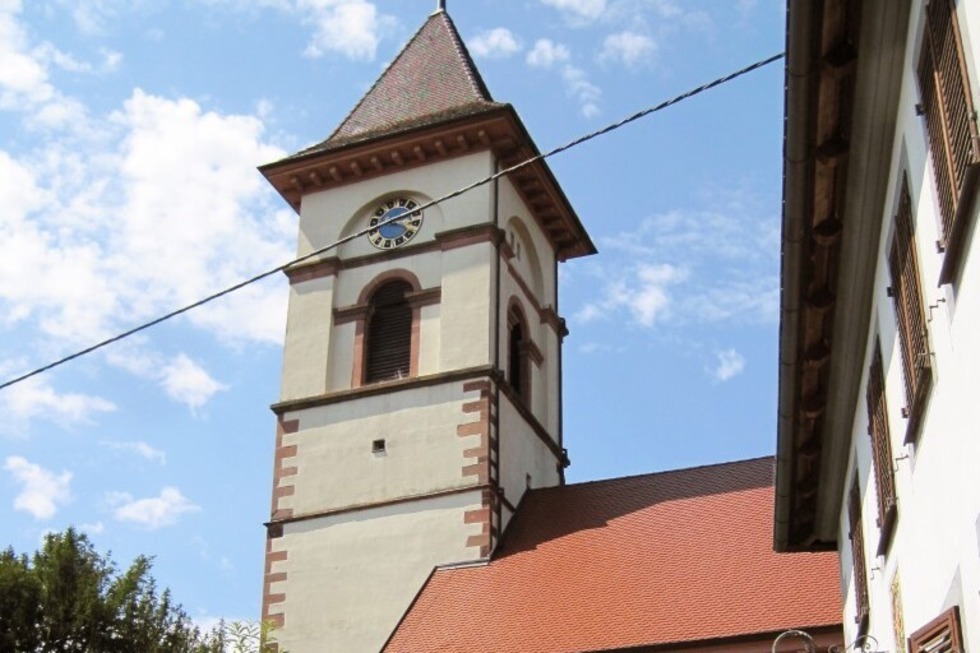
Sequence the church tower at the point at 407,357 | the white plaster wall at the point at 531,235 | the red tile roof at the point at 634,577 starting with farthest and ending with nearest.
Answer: the white plaster wall at the point at 531,235, the church tower at the point at 407,357, the red tile roof at the point at 634,577

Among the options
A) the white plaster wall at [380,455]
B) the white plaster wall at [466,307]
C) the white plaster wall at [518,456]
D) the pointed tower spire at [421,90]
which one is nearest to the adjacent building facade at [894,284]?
the white plaster wall at [380,455]

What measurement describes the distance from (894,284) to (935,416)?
1441 millimetres

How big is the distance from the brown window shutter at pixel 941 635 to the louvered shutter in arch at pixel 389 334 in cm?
1867

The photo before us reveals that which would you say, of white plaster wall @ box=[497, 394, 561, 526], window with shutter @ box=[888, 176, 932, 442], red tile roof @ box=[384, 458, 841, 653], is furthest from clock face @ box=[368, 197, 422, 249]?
window with shutter @ box=[888, 176, 932, 442]

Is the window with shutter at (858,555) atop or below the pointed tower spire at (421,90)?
below

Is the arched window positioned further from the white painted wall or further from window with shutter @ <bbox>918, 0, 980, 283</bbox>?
window with shutter @ <bbox>918, 0, 980, 283</bbox>

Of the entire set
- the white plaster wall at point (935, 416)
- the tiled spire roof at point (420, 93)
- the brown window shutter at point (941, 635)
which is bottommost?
the brown window shutter at point (941, 635)

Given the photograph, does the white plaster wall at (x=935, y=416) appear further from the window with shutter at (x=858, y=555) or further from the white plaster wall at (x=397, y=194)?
the white plaster wall at (x=397, y=194)

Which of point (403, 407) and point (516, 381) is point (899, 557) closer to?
point (403, 407)

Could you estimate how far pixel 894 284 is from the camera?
8984mm

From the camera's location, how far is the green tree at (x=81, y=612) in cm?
2244

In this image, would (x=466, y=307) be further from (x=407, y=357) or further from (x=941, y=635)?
(x=941, y=635)

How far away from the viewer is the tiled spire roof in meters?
29.3

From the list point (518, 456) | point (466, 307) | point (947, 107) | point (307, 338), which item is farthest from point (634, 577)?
point (947, 107)
